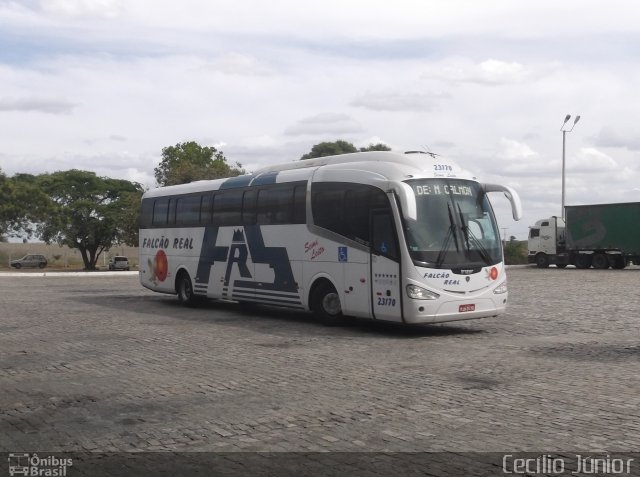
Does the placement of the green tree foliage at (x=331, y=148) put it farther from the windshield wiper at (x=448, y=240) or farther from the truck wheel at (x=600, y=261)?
the windshield wiper at (x=448, y=240)

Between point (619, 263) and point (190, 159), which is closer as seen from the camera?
point (619, 263)

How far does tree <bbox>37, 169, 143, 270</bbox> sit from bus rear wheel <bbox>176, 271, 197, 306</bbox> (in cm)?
3976

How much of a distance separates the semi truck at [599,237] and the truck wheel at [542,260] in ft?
1.98

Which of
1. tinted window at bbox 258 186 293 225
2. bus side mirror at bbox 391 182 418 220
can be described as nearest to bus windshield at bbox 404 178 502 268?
bus side mirror at bbox 391 182 418 220

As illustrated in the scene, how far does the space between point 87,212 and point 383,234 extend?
176 feet

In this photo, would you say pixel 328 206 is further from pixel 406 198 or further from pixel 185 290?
pixel 185 290

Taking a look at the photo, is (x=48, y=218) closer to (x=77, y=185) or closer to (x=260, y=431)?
(x=77, y=185)

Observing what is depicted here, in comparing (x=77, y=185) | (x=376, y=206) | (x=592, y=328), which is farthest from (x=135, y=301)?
(x=77, y=185)

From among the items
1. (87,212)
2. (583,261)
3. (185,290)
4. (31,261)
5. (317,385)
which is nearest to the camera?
(317,385)

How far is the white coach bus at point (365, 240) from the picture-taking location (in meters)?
14.3

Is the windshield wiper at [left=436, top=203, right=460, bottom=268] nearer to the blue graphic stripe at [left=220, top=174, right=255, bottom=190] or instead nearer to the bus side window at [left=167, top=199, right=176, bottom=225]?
the blue graphic stripe at [left=220, top=174, right=255, bottom=190]

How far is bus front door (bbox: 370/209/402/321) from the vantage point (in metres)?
14.3

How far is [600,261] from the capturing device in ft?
152

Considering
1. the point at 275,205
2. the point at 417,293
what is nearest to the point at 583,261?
the point at 275,205
